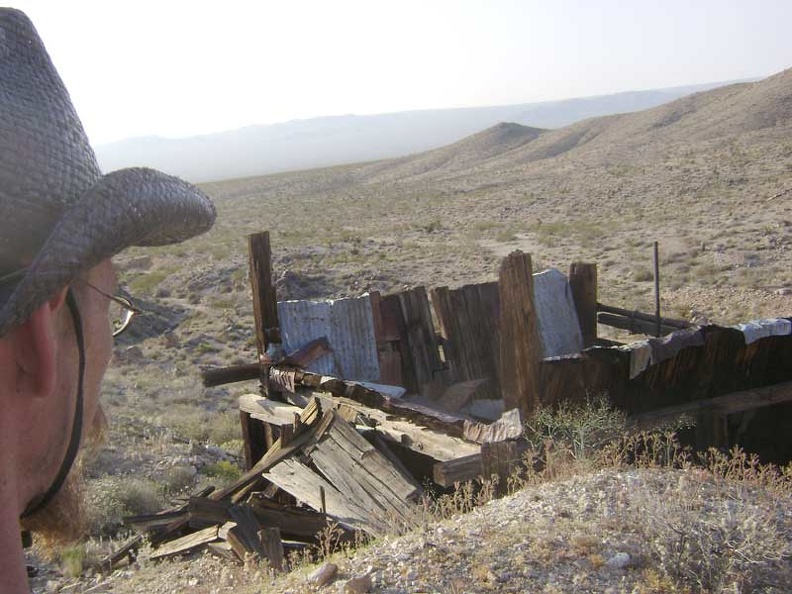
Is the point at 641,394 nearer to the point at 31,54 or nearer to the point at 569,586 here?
the point at 569,586

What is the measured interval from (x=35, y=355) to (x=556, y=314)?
27.0ft

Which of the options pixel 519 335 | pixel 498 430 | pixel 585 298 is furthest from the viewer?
→ pixel 585 298

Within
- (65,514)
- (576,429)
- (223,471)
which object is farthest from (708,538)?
(223,471)

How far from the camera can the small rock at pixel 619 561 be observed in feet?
12.6

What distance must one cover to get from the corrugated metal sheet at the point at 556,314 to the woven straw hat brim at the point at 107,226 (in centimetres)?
740

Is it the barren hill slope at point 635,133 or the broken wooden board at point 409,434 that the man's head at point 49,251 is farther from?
the barren hill slope at point 635,133

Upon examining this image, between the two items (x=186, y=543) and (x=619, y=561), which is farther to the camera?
(x=186, y=543)

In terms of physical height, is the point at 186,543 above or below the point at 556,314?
below

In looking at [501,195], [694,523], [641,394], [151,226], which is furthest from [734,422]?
[501,195]

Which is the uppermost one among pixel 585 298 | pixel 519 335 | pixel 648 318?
pixel 519 335

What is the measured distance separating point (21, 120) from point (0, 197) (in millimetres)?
201

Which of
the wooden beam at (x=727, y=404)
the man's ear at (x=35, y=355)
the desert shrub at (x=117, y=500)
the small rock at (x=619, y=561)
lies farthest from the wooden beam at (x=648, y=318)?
the man's ear at (x=35, y=355)

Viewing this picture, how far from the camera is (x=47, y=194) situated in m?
1.61

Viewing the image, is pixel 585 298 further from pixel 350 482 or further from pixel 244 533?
pixel 244 533
